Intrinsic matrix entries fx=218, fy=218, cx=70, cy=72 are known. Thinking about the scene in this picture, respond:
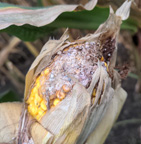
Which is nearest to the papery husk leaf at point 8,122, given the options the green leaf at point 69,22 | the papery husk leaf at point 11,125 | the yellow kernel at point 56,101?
the papery husk leaf at point 11,125

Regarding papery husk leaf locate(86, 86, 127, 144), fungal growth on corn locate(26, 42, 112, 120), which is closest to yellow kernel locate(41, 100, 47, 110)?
fungal growth on corn locate(26, 42, 112, 120)

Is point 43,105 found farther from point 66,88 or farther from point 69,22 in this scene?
point 69,22

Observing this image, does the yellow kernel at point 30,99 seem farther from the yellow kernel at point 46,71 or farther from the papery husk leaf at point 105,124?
the papery husk leaf at point 105,124

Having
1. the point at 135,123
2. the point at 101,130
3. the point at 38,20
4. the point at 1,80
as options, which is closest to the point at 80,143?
the point at 101,130

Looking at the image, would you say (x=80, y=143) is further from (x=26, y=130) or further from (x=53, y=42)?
(x=53, y=42)

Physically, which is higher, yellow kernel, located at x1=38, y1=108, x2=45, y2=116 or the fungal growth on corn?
the fungal growth on corn

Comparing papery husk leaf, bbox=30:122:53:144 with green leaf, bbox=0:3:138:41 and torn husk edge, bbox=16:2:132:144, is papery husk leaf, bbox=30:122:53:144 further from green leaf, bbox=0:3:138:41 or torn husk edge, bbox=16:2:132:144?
green leaf, bbox=0:3:138:41

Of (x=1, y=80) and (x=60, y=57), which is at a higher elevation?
(x=60, y=57)
